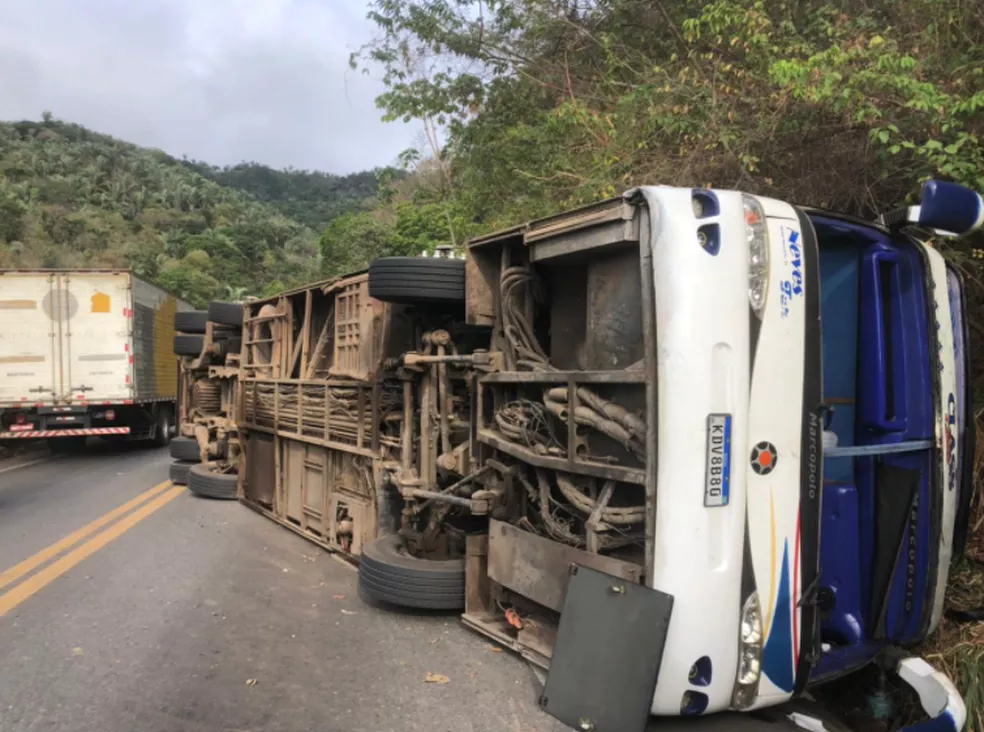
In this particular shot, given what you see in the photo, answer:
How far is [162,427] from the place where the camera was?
51.8ft

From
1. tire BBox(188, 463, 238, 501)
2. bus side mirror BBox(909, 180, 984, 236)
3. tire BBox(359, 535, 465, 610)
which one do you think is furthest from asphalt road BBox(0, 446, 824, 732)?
bus side mirror BBox(909, 180, 984, 236)

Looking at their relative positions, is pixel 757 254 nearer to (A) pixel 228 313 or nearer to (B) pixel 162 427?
(A) pixel 228 313

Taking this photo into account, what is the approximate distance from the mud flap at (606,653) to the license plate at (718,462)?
0.39 metres

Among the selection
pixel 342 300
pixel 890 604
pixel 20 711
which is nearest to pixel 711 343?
pixel 890 604

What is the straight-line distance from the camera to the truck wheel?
15415 millimetres

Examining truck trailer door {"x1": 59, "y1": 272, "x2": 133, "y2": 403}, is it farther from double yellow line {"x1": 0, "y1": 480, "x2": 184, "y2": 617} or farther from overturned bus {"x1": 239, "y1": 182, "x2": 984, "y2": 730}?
overturned bus {"x1": 239, "y1": 182, "x2": 984, "y2": 730}

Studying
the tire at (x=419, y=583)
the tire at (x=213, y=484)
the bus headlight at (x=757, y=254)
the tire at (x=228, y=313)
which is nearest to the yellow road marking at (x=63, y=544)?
the tire at (x=213, y=484)

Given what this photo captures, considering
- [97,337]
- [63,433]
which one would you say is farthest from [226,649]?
[97,337]

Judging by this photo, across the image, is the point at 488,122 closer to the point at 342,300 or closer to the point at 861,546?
the point at 342,300

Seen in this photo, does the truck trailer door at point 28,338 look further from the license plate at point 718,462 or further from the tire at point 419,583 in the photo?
the license plate at point 718,462

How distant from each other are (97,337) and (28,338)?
1.03 m

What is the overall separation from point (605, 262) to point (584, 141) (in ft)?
19.4

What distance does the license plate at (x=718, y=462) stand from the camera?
8.96ft

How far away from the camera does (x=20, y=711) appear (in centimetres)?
339
